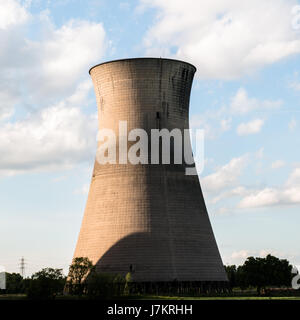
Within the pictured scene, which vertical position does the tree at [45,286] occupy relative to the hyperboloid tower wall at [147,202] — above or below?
below

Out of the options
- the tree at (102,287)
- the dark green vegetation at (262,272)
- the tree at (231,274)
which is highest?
the tree at (231,274)

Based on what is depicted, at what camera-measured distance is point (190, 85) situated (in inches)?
2062

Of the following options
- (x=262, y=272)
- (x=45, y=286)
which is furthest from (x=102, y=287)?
(x=262, y=272)

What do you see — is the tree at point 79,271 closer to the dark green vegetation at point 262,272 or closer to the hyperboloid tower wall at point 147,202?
the hyperboloid tower wall at point 147,202

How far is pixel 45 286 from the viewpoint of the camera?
45.2 m

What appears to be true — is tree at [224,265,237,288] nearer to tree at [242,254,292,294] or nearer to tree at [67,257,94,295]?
tree at [242,254,292,294]

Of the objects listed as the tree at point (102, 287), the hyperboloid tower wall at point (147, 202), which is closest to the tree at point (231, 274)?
the hyperboloid tower wall at point (147, 202)

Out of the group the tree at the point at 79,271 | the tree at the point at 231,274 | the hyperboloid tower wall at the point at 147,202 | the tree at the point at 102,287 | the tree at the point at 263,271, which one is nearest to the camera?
the tree at the point at 102,287

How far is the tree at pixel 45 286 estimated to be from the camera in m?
45.1

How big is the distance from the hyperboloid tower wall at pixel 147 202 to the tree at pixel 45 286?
12.6 feet

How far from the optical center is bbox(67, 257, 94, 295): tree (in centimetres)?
4772
